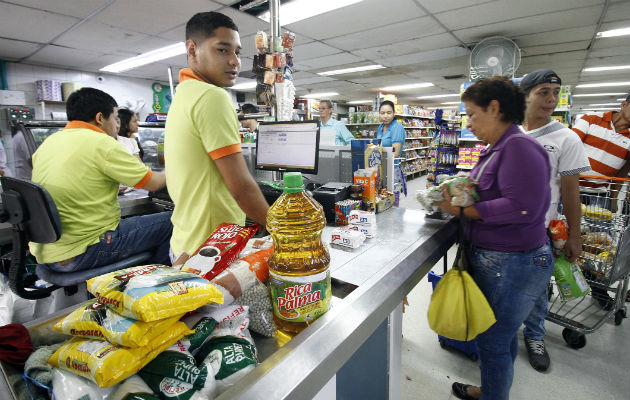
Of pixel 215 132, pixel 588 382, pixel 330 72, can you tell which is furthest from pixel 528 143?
pixel 330 72

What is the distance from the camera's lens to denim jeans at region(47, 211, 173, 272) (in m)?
1.81

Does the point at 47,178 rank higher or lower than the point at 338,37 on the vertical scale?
lower

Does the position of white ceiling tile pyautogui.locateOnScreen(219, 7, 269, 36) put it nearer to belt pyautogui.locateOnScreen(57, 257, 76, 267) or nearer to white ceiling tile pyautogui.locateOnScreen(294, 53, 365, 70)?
white ceiling tile pyautogui.locateOnScreen(294, 53, 365, 70)

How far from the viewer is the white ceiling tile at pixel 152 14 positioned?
3729 mm

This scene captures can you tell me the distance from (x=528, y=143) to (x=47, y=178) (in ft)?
7.81

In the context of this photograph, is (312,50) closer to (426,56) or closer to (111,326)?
(426,56)

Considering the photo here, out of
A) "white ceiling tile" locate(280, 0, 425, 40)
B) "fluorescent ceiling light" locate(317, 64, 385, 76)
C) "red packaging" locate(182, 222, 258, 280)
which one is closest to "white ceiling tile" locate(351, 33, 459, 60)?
"fluorescent ceiling light" locate(317, 64, 385, 76)

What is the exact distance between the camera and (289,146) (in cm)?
201

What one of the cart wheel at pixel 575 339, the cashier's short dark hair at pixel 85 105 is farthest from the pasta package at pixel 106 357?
the cart wheel at pixel 575 339

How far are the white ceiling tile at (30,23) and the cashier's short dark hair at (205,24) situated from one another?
4.06 meters

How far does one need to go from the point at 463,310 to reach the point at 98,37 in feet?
20.1

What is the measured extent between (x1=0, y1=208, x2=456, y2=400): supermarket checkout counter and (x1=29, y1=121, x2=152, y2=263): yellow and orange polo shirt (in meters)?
1.23

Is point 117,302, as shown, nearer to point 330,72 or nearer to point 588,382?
point 588,382

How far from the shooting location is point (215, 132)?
1146 mm
